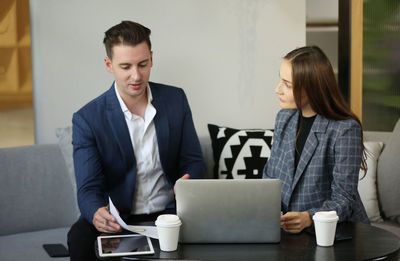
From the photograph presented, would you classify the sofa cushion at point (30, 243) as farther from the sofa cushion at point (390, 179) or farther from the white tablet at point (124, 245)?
the sofa cushion at point (390, 179)

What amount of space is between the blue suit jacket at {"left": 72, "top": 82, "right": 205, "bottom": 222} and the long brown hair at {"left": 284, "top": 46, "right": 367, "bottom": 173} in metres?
0.62

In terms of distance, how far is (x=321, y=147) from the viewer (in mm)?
2035

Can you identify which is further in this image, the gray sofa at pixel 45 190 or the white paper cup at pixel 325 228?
the gray sofa at pixel 45 190

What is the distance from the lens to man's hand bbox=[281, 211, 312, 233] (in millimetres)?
1805

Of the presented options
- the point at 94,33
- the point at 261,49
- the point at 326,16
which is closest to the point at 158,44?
the point at 94,33

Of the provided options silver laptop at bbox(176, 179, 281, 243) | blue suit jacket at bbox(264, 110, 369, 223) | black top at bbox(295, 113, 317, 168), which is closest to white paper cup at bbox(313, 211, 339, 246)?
silver laptop at bbox(176, 179, 281, 243)

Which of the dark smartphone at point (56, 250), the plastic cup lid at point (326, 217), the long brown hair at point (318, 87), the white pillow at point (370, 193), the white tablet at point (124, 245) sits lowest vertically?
the dark smartphone at point (56, 250)

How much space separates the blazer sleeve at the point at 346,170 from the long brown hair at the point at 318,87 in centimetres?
Result: 5

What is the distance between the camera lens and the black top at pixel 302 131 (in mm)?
2150

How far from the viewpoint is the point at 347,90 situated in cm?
346

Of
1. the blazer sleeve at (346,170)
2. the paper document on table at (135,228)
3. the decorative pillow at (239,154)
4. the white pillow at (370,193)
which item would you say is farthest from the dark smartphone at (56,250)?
the white pillow at (370,193)

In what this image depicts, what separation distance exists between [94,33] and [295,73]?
1322mm

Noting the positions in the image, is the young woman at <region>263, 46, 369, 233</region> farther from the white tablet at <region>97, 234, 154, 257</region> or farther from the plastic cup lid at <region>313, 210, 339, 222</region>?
the white tablet at <region>97, 234, 154, 257</region>

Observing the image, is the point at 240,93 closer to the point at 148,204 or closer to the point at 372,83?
the point at 372,83
